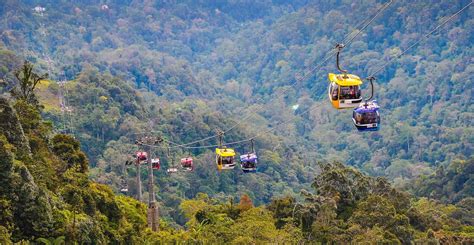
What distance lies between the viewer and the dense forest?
1378 inches

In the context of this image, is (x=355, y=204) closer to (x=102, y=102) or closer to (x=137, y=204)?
(x=137, y=204)

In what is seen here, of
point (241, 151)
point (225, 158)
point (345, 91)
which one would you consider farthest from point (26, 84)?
point (241, 151)

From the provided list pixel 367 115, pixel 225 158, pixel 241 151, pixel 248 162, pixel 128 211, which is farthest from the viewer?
pixel 241 151

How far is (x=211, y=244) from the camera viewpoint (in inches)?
1582

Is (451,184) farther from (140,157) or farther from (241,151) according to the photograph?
(140,157)

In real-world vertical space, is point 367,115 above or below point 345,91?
below

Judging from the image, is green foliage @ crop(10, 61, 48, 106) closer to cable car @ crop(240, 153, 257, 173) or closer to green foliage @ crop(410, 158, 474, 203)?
cable car @ crop(240, 153, 257, 173)

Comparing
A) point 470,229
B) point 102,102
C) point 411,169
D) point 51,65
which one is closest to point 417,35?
point 411,169

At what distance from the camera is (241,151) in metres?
119

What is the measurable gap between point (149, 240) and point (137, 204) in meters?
8.54

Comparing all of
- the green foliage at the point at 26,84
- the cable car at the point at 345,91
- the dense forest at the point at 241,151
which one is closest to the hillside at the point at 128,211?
the dense forest at the point at 241,151

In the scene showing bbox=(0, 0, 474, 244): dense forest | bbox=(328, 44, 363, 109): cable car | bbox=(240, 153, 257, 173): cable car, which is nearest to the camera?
bbox=(328, 44, 363, 109): cable car

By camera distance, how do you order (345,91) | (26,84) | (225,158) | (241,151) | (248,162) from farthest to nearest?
(241,151), (26,84), (225,158), (248,162), (345,91)

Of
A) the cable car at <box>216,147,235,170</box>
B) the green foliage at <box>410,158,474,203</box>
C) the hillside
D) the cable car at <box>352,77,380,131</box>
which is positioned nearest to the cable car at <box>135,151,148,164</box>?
the hillside
